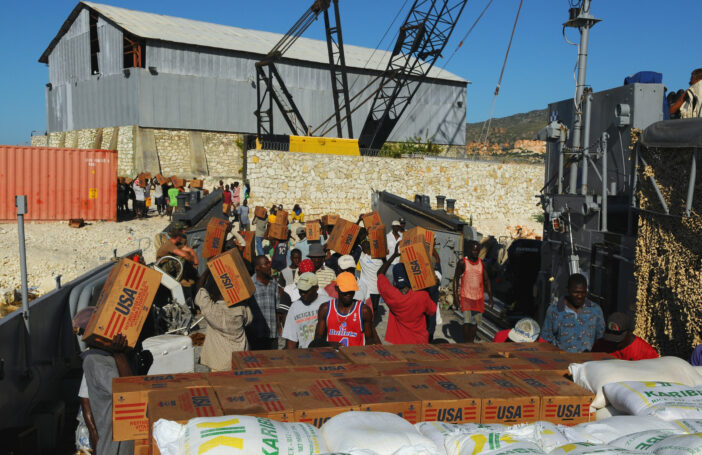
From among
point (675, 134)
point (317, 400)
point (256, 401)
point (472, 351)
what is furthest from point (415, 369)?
point (675, 134)

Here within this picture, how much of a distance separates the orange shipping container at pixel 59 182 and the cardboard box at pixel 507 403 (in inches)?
752

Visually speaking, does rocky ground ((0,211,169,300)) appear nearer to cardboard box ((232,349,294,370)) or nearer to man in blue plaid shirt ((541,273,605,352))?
cardboard box ((232,349,294,370))

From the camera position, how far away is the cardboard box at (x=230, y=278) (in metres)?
5.14

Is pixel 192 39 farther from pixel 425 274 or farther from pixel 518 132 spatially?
pixel 518 132

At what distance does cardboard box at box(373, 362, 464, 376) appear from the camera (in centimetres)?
402

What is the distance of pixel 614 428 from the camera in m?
3.28

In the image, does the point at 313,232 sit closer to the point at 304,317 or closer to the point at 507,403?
the point at 304,317

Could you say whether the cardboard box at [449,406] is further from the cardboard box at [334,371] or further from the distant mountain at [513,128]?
the distant mountain at [513,128]

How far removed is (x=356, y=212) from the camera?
2677cm

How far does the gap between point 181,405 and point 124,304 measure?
1359 mm

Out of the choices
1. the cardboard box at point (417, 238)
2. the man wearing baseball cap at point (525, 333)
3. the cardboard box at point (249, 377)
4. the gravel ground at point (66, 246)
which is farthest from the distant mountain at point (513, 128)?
the cardboard box at point (249, 377)

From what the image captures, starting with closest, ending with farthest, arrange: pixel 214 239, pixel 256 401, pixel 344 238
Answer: pixel 256 401
pixel 214 239
pixel 344 238

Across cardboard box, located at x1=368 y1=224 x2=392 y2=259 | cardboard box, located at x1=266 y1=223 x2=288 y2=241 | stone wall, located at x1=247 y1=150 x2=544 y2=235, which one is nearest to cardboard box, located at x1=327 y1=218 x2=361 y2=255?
cardboard box, located at x1=368 y1=224 x2=392 y2=259

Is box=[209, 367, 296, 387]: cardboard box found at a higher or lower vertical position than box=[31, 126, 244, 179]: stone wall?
lower
